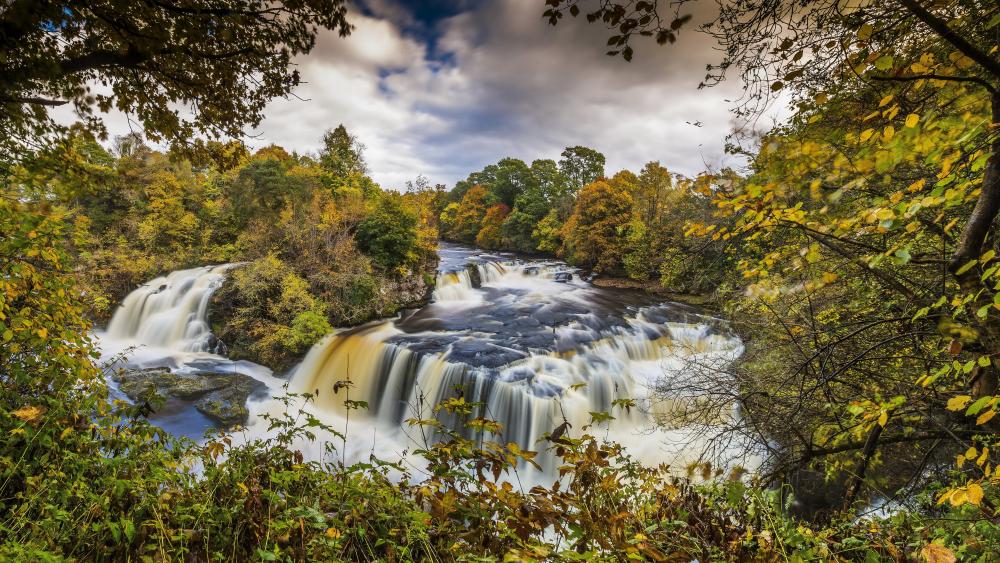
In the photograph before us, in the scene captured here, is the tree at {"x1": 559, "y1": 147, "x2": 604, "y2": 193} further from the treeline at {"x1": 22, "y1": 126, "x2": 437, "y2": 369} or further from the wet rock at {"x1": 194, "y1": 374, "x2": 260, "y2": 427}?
the wet rock at {"x1": 194, "y1": 374, "x2": 260, "y2": 427}

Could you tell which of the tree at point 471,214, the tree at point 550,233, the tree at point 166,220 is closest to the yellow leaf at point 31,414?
the tree at point 166,220

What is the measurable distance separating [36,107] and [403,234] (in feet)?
38.6

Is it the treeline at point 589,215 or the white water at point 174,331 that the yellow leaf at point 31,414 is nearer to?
the treeline at point 589,215

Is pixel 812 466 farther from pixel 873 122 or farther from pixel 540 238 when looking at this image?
pixel 540 238

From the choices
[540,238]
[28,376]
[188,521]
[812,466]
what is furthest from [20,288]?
[540,238]

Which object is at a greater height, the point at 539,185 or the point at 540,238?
the point at 539,185

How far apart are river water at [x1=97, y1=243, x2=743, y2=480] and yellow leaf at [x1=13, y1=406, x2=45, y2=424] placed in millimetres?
4167

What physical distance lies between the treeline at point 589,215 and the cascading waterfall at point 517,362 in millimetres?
2667

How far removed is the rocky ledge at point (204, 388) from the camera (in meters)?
8.39

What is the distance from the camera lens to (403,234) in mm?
14766

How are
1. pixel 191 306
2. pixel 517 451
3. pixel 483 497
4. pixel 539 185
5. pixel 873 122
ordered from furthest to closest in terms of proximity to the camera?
pixel 539 185, pixel 191 306, pixel 873 122, pixel 483 497, pixel 517 451

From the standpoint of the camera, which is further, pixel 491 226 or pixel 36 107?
pixel 491 226

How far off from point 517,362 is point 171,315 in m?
11.9

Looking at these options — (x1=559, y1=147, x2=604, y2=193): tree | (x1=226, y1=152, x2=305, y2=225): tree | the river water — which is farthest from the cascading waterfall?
(x1=559, y1=147, x2=604, y2=193): tree
